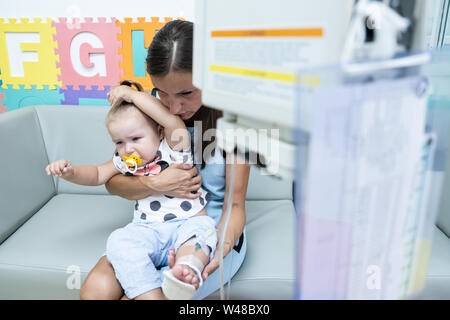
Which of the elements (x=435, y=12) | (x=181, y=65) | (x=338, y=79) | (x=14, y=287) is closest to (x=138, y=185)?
(x=181, y=65)

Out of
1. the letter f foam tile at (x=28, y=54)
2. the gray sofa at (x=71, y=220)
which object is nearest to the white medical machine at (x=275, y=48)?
Answer: the gray sofa at (x=71, y=220)

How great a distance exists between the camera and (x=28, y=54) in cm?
164

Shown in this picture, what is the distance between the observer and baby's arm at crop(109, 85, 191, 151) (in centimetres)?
89

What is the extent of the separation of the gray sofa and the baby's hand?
310mm

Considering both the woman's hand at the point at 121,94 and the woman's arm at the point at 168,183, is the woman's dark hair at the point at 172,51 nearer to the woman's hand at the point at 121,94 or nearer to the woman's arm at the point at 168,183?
the woman's hand at the point at 121,94

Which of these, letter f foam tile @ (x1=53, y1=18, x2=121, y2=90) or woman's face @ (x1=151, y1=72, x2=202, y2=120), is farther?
letter f foam tile @ (x1=53, y1=18, x2=121, y2=90)

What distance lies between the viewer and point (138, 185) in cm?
100

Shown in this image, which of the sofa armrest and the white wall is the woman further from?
the white wall

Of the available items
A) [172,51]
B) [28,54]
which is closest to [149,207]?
[172,51]

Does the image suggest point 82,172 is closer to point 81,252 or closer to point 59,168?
point 59,168

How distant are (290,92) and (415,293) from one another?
32cm

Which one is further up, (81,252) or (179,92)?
(179,92)

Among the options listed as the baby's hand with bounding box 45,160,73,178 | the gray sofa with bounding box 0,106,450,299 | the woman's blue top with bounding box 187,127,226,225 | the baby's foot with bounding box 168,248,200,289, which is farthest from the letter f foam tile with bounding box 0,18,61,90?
the baby's foot with bounding box 168,248,200,289

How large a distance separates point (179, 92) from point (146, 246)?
1.27 feet
